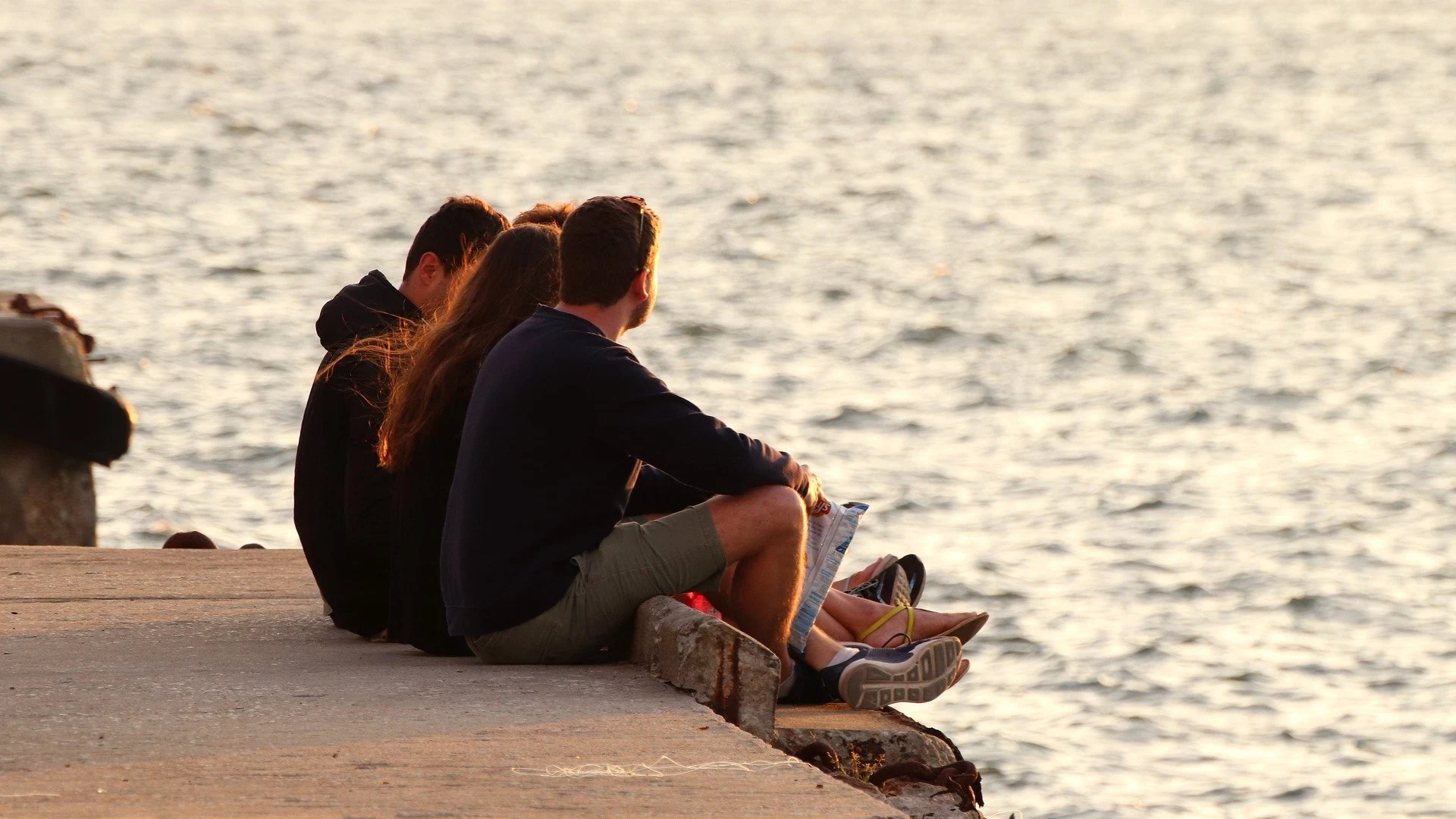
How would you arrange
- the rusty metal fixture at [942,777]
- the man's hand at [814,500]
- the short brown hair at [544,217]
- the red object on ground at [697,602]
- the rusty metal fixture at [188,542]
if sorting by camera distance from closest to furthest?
the rusty metal fixture at [942,777], the red object on ground at [697,602], the man's hand at [814,500], the short brown hair at [544,217], the rusty metal fixture at [188,542]

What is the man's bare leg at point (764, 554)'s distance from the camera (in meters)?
5.33

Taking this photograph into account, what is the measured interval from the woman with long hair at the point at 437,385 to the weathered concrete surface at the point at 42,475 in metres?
3.39

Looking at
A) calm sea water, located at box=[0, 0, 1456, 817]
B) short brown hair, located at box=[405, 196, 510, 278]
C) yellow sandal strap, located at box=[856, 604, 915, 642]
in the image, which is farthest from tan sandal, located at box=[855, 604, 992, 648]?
calm sea water, located at box=[0, 0, 1456, 817]

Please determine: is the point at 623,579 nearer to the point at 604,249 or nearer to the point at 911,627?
the point at 604,249

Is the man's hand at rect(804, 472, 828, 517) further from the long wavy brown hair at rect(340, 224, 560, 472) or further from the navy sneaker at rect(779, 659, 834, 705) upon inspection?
the long wavy brown hair at rect(340, 224, 560, 472)

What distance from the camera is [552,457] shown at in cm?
530

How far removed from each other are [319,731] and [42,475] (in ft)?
15.3

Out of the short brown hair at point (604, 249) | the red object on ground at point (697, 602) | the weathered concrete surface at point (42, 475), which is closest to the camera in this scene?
the short brown hair at point (604, 249)

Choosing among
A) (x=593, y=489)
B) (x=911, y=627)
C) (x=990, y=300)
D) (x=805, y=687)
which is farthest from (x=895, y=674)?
(x=990, y=300)

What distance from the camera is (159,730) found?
4.68m

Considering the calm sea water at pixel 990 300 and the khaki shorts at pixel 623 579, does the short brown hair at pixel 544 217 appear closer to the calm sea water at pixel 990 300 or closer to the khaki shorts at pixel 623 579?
the khaki shorts at pixel 623 579

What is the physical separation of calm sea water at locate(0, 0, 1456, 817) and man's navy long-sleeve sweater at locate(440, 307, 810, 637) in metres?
3.38

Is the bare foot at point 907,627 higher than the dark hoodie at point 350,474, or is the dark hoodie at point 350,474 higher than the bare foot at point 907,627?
the dark hoodie at point 350,474

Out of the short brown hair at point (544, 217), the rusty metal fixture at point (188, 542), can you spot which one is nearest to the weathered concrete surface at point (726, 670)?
the short brown hair at point (544, 217)
